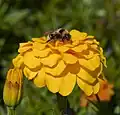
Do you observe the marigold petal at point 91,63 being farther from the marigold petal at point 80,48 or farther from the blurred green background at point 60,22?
the blurred green background at point 60,22

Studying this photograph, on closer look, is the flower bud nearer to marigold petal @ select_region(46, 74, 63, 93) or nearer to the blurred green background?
marigold petal @ select_region(46, 74, 63, 93)

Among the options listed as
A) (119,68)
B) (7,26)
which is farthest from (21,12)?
(119,68)

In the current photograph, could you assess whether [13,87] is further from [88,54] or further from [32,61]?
[88,54]

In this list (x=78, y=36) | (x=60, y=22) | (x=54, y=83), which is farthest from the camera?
(x=60, y=22)

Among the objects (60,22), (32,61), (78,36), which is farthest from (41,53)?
(60,22)

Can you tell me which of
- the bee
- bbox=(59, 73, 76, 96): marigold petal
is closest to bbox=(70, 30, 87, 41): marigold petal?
the bee

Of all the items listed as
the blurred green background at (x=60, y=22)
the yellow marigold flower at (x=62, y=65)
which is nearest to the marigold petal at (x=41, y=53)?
the yellow marigold flower at (x=62, y=65)

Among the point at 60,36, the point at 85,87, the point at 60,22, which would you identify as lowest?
the point at 85,87
